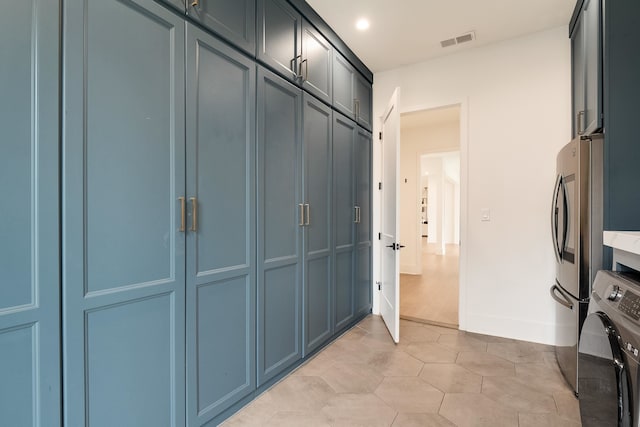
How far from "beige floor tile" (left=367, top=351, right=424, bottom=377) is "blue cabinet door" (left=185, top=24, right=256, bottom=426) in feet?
3.34

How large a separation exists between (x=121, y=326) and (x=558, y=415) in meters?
2.39

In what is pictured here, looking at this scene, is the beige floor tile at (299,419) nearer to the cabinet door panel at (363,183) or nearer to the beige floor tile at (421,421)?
the beige floor tile at (421,421)

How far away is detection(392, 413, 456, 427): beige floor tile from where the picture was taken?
1.83 meters

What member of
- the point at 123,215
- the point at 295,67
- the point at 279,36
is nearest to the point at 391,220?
the point at 295,67

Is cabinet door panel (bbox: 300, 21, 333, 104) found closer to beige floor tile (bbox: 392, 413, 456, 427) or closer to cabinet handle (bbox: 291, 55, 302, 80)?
cabinet handle (bbox: 291, 55, 302, 80)

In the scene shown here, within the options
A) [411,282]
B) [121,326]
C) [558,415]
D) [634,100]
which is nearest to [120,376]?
[121,326]

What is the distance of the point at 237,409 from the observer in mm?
1956

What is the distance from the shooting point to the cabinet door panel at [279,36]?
6.91 ft

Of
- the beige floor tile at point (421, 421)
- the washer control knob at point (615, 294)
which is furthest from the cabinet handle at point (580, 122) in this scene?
the beige floor tile at point (421, 421)

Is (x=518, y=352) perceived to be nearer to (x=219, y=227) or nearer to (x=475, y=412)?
(x=475, y=412)

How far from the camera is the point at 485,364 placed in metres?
2.57

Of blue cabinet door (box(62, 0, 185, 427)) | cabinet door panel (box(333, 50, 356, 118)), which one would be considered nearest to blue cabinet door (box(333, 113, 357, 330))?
cabinet door panel (box(333, 50, 356, 118))

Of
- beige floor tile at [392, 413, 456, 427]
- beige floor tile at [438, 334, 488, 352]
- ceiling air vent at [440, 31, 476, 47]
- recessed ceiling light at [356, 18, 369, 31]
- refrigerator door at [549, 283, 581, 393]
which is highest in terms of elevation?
recessed ceiling light at [356, 18, 369, 31]

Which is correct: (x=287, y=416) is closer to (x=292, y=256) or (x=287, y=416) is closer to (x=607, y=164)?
(x=292, y=256)
